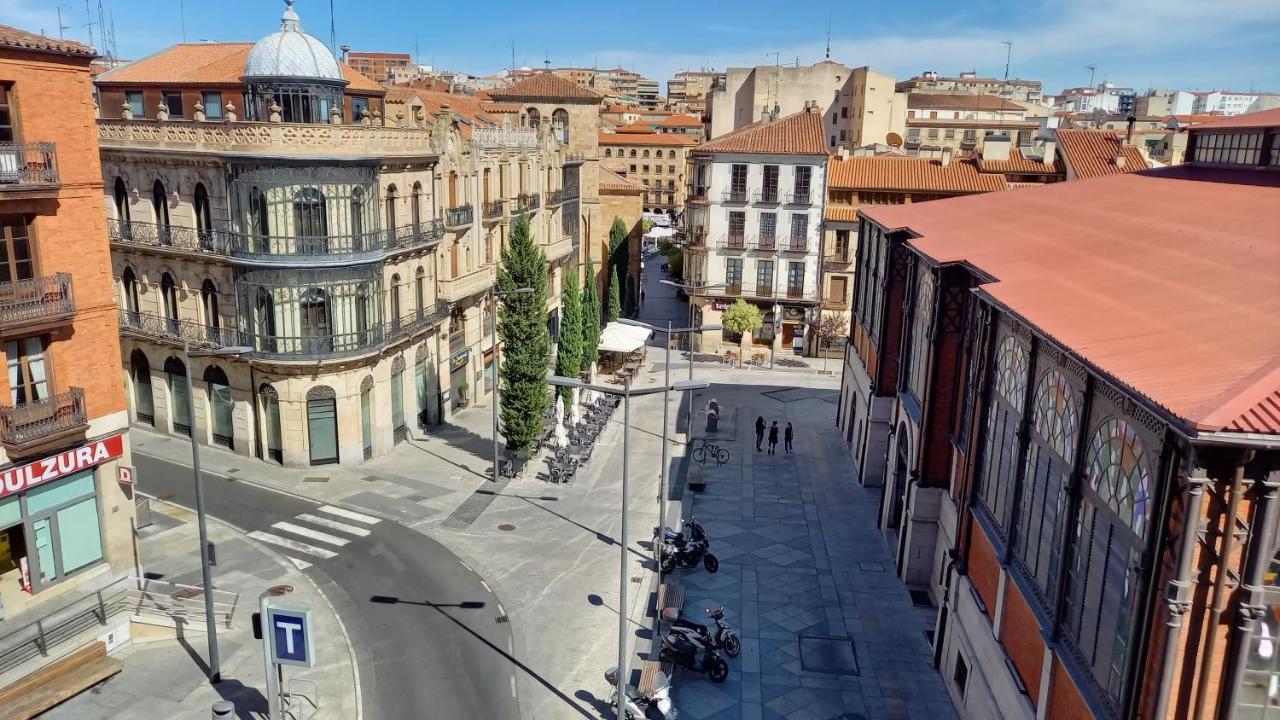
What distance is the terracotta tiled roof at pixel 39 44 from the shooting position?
20656 mm

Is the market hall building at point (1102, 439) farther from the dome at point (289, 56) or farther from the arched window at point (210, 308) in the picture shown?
the arched window at point (210, 308)

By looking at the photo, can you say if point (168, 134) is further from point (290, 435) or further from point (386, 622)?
point (386, 622)

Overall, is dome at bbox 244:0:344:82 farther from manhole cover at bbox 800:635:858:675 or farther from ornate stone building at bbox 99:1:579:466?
manhole cover at bbox 800:635:858:675

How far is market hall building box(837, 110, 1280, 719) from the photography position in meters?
11.8

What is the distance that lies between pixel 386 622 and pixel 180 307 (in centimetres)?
2017

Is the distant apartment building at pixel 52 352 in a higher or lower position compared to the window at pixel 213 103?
lower

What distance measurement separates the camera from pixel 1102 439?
1465cm

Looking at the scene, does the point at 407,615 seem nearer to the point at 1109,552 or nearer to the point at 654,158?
the point at 1109,552

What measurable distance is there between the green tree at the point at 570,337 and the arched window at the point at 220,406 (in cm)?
1508

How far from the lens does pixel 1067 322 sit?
1578 cm

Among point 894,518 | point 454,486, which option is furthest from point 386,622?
point 894,518

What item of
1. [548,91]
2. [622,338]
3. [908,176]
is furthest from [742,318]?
[548,91]

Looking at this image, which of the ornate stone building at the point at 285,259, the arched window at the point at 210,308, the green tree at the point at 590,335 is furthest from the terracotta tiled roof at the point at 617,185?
the arched window at the point at 210,308

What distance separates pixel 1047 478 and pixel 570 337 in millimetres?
29126
